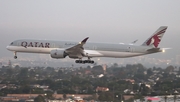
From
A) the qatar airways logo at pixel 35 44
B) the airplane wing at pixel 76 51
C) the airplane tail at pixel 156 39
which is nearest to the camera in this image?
the airplane wing at pixel 76 51

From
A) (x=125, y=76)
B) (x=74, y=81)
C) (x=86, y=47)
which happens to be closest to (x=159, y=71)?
(x=125, y=76)

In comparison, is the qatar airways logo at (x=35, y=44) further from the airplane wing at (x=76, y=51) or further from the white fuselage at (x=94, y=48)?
the airplane wing at (x=76, y=51)

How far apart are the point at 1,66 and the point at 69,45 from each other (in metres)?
108

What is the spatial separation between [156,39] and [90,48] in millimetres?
10177

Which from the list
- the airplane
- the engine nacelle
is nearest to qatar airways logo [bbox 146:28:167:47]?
the airplane

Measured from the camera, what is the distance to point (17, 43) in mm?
81000

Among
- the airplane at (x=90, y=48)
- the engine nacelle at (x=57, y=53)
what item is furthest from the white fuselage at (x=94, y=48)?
the engine nacelle at (x=57, y=53)

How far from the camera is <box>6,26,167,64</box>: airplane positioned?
253 ft

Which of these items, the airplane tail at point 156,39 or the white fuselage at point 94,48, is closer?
the white fuselage at point 94,48

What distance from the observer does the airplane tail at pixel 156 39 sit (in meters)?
A: 77.6

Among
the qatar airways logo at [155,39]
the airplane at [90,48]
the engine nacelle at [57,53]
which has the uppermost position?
the qatar airways logo at [155,39]

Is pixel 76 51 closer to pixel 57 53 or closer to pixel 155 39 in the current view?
pixel 57 53

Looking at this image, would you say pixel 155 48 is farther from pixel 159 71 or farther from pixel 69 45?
pixel 159 71

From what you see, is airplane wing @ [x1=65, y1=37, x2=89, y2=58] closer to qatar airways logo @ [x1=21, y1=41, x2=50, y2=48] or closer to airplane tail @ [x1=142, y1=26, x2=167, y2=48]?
qatar airways logo @ [x1=21, y1=41, x2=50, y2=48]
